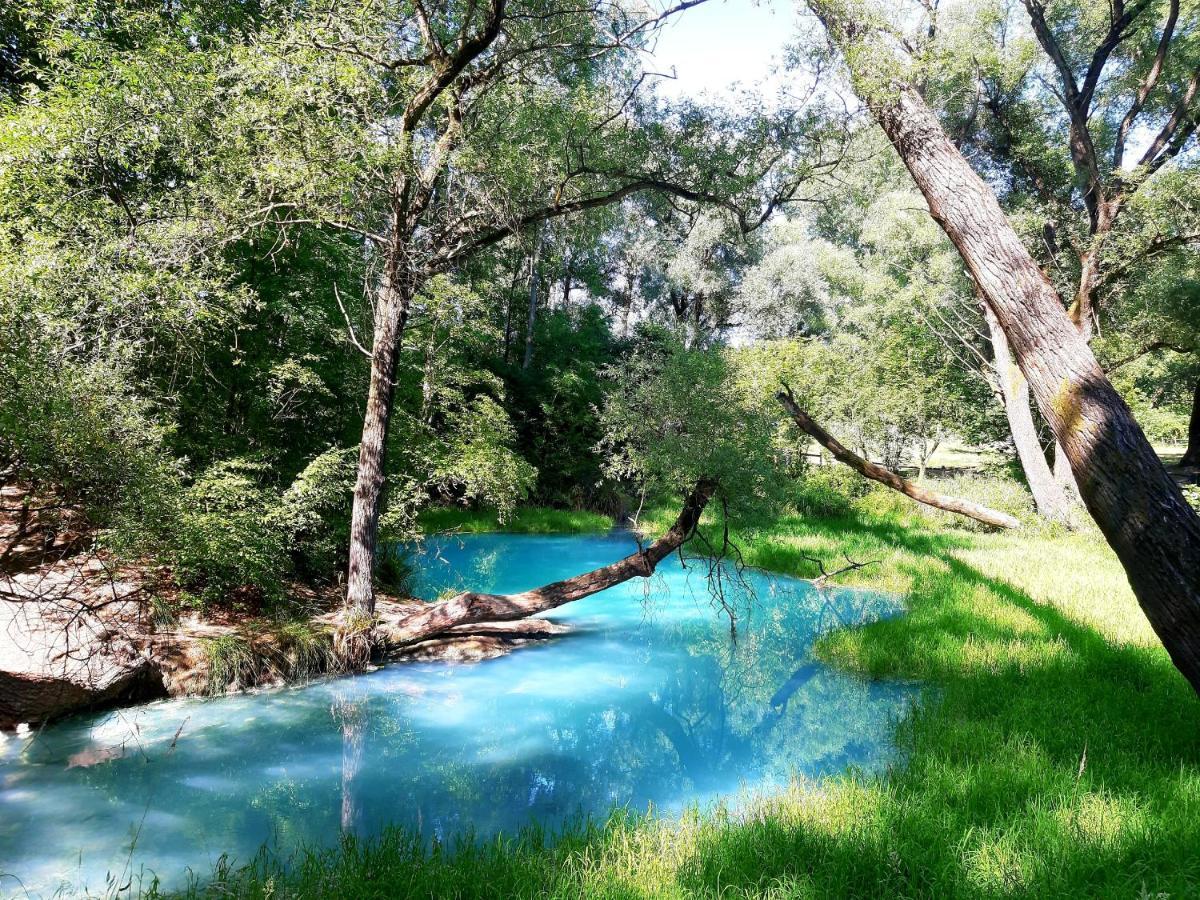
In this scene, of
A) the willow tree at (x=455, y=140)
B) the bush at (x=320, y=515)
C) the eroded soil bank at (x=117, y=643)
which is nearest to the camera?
the eroded soil bank at (x=117, y=643)

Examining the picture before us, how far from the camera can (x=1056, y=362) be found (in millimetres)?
3584

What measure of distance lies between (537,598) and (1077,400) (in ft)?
19.8

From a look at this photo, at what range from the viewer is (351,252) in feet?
34.7

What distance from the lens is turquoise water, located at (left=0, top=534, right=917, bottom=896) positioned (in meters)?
4.20

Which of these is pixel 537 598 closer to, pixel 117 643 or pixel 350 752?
pixel 350 752

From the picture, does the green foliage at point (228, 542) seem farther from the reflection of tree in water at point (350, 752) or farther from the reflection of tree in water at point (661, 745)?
the reflection of tree in water at point (661, 745)

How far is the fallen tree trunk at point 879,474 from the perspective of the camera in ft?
31.8

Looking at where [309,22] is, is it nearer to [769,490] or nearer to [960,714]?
[769,490]


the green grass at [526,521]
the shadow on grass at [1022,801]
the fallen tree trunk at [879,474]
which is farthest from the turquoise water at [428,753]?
the green grass at [526,521]

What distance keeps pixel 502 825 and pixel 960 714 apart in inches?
154

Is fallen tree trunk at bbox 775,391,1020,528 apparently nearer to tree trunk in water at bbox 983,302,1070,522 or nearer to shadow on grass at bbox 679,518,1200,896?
tree trunk in water at bbox 983,302,1070,522

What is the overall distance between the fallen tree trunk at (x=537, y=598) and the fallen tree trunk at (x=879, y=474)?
246 cm

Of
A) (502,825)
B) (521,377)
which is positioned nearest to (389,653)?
(502,825)

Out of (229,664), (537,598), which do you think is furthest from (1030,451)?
(229,664)
